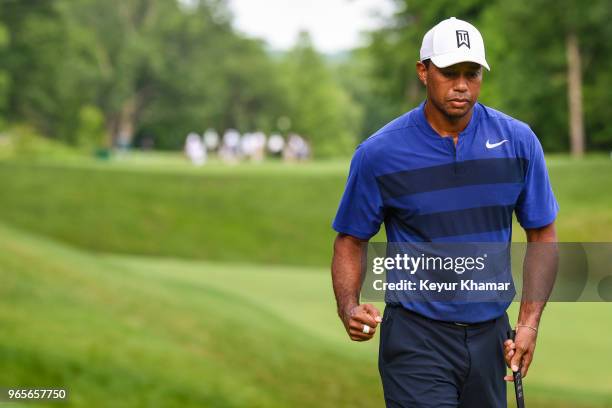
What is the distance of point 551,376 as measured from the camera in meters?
13.6

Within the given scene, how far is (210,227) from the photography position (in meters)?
33.7

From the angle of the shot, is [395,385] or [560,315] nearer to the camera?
[395,385]

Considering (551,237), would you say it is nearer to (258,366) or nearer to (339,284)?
(339,284)

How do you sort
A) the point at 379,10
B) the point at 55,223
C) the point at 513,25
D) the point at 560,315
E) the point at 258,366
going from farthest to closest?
the point at 379,10, the point at 513,25, the point at 55,223, the point at 560,315, the point at 258,366

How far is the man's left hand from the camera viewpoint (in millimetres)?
4758

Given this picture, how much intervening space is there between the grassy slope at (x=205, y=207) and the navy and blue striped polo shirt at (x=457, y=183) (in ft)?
83.6

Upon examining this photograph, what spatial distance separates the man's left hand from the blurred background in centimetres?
724

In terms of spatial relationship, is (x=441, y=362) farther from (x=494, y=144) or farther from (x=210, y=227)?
(x=210, y=227)

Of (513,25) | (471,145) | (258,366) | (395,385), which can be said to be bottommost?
(258,366)

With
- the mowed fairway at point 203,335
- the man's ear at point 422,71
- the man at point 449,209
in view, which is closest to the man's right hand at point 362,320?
the man at point 449,209

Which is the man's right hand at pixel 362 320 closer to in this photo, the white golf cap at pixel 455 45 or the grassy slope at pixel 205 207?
the white golf cap at pixel 455 45

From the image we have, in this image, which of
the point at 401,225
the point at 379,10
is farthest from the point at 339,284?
the point at 379,10

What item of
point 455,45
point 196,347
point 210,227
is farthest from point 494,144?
point 210,227

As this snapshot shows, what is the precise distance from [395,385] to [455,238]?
2.21 ft
